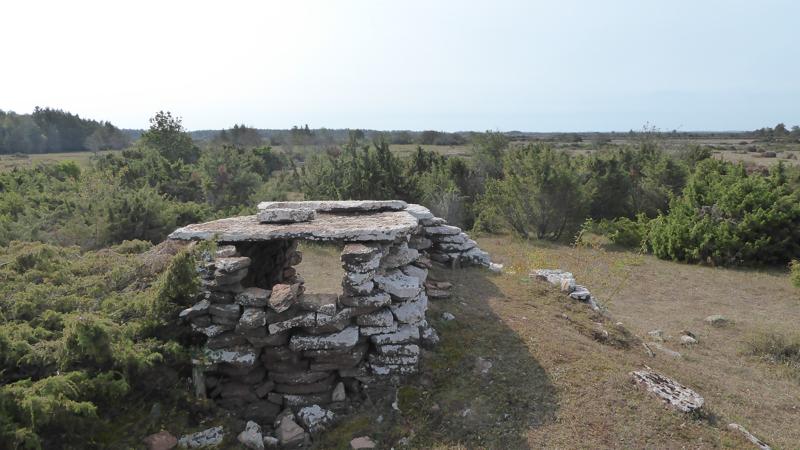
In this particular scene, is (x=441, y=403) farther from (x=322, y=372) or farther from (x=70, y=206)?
(x=70, y=206)

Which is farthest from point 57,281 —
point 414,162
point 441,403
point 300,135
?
point 300,135

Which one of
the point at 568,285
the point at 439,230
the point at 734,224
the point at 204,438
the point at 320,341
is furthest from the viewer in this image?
the point at 734,224

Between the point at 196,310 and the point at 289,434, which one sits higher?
the point at 196,310

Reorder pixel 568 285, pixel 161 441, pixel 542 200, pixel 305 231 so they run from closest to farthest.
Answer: pixel 161 441 < pixel 305 231 < pixel 568 285 < pixel 542 200

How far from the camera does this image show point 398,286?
5.73 meters

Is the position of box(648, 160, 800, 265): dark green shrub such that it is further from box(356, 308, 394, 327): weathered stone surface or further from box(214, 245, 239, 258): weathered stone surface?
box(214, 245, 239, 258): weathered stone surface

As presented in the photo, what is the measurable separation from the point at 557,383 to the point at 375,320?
2.18 m

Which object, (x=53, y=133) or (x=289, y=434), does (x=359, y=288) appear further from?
(x=53, y=133)

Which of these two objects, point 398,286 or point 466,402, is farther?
point 398,286

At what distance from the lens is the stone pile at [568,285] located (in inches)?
330

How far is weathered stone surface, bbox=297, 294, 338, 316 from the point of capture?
5.32 m

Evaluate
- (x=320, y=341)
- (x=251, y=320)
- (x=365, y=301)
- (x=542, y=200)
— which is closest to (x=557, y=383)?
(x=365, y=301)

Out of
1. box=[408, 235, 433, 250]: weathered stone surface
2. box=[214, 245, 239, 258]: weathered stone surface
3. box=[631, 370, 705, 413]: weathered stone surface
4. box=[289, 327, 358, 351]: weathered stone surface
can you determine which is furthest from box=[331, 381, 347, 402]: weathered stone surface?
box=[408, 235, 433, 250]: weathered stone surface

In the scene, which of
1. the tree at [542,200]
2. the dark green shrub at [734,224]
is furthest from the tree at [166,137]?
the dark green shrub at [734,224]
